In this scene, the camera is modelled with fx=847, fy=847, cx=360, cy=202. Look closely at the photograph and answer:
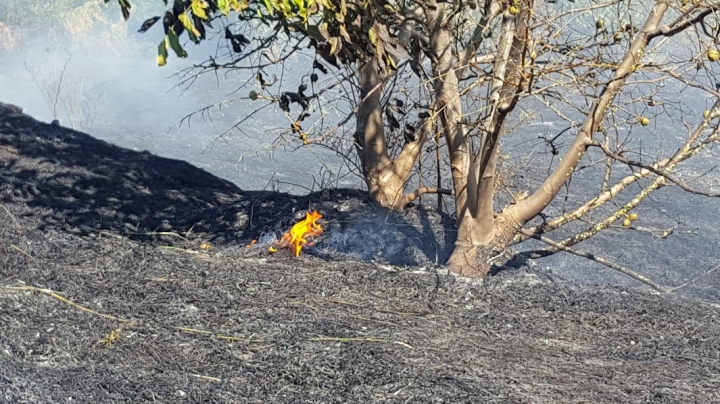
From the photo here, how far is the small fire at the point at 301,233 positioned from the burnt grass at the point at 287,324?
0.11 m

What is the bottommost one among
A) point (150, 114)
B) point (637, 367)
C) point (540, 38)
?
point (637, 367)

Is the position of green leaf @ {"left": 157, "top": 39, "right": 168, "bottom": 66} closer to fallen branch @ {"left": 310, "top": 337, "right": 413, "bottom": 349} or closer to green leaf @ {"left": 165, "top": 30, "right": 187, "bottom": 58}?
green leaf @ {"left": 165, "top": 30, "right": 187, "bottom": 58}

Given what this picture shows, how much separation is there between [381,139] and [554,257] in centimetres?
211

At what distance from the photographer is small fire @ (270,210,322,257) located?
6.52m

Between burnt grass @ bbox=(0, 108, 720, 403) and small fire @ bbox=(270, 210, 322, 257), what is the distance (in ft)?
0.38

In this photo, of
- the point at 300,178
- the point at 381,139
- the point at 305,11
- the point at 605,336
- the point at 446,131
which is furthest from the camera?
the point at 300,178

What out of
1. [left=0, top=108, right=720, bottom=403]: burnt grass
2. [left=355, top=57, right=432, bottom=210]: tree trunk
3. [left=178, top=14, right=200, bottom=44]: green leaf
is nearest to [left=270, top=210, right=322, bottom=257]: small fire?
[left=0, top=108, right=720, bottom=403]: burnt grass

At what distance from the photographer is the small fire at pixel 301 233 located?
21.4 ft

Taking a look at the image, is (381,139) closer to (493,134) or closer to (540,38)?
(493,134)

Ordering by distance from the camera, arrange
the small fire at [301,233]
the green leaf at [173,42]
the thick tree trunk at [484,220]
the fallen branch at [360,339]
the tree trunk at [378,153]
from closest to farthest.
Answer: the green leaf at [173,42] → the fallen branch at [360,339] → the thick tree trunk at [484,220] → the small fire at [301,233] → the tree trunk at [378,153]

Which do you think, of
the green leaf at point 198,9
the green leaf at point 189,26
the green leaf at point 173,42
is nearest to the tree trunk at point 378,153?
the green leaf at point 189,26

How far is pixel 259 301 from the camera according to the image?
205 inches

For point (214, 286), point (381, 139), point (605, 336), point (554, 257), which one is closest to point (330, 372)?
point (214, 286)

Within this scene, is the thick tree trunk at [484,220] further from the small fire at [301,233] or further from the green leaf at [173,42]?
the green leaf at [173,42]
